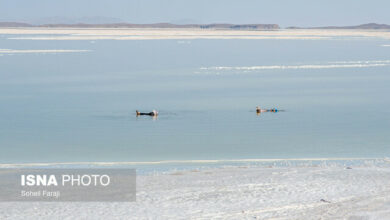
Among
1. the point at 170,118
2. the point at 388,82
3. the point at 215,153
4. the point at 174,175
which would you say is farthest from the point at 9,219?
the point at 388,82

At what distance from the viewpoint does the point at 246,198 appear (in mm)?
9062

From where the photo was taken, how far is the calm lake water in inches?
536

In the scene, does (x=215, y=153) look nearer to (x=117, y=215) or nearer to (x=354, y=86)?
(x=117, y=215)

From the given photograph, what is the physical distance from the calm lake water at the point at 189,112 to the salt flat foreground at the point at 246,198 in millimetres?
2426

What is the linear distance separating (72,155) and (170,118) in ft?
18.3

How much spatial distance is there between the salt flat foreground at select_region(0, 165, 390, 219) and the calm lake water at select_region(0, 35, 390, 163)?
2.43m

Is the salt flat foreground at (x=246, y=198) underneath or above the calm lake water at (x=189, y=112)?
underneath

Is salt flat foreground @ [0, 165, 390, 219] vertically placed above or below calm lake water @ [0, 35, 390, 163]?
below

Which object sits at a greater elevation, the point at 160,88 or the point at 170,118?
the point at 160,88

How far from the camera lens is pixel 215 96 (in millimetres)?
22984

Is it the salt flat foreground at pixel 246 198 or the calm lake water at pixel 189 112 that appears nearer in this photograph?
the salt flat foreground at pixel 246 198

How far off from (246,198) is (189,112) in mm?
10346

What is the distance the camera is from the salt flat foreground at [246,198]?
8375mm

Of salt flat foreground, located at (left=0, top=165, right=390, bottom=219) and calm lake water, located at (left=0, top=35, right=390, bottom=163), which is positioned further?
calm lake water, located at (left=0, top=35, right=390, bottom=163)
